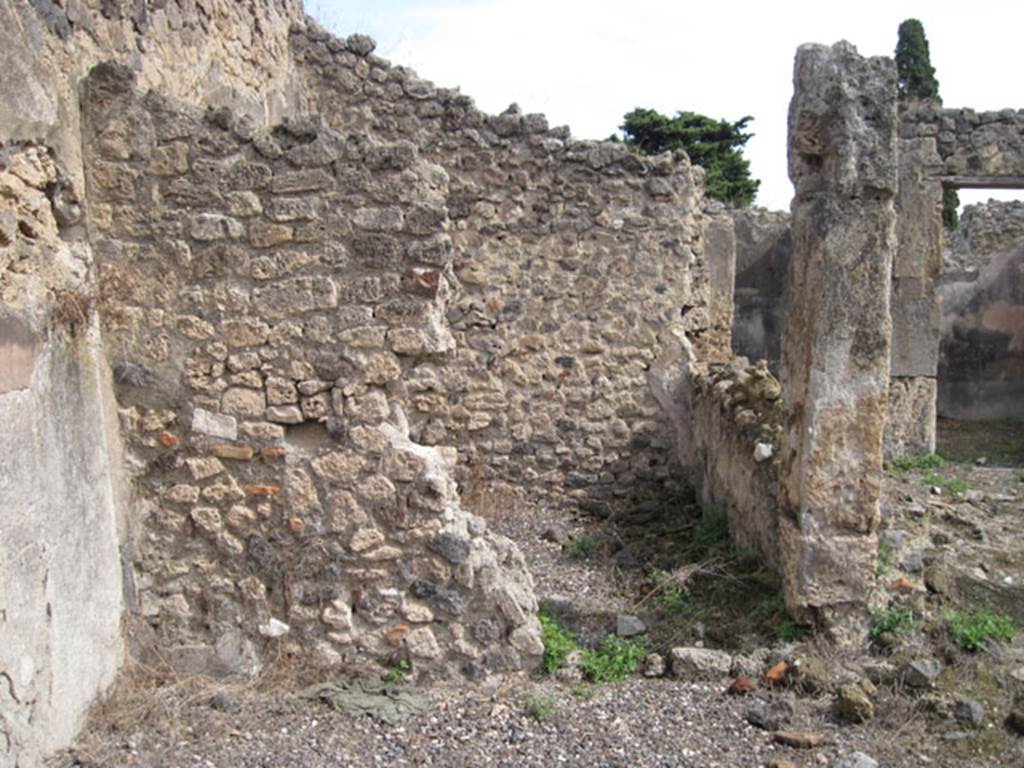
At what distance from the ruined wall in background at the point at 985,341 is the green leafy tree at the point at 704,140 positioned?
5.16m

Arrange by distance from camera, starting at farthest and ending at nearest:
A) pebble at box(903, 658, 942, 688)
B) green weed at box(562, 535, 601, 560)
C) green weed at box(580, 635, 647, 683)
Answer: green weed at box(562, 535, 601, 560) → green weed at box(580, 635, 647, 683) → pebble at box(903, 658, 942, 688)

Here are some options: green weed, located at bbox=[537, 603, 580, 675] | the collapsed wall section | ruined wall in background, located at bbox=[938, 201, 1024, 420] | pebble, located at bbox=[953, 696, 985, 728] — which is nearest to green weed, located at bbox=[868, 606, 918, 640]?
pebble, located at bbox=[953, 696, 985, 728]

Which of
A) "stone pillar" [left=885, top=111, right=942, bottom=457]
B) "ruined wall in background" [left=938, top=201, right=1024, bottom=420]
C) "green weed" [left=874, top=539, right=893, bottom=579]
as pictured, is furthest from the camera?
"ruined wall in background" [left=938, top=201, right=1024, bottom=420]

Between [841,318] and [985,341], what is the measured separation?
8.83 metres

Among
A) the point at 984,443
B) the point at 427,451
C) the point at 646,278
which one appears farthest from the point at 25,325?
the point at 984,443

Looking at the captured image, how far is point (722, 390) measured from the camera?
21.5 feet

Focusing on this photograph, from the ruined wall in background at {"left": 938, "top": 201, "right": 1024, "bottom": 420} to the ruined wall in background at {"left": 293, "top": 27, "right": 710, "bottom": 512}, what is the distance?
625cm

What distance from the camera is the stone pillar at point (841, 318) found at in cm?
450

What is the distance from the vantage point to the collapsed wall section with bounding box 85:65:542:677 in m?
3.84

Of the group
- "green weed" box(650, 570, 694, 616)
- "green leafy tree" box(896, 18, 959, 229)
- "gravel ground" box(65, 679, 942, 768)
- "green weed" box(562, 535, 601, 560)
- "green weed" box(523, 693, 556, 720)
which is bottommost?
"gravel ground" box(65, 679, 942, 768)

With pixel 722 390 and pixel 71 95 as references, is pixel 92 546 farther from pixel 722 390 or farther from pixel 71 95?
pixel 722 390

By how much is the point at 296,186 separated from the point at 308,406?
0.92 m

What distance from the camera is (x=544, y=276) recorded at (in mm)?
7406

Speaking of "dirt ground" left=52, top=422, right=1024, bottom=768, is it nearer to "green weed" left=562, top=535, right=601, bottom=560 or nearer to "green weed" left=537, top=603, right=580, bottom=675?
"green weed" left=537, top=603, right=580, bottom=675
